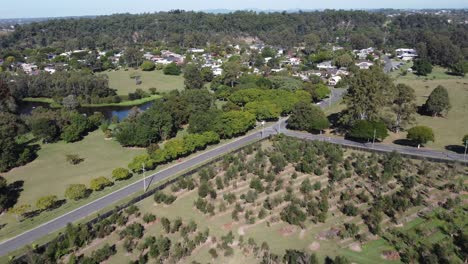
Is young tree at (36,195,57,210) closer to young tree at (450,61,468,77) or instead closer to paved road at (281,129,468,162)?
paved road at (281,129,468,162)

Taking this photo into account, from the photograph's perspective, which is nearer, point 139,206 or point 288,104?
point 139,206

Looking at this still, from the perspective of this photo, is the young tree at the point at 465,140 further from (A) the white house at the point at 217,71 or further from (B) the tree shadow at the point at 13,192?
(A) the white house at the point at 217,71

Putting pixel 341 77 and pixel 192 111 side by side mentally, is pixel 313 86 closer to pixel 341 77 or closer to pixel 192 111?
pixel 341 77

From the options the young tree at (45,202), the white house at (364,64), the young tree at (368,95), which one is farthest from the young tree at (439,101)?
the young tree at (45,202)

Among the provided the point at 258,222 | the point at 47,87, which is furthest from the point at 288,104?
the point at 47,87

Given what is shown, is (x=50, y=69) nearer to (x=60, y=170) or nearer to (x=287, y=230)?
(x=60, y=170)

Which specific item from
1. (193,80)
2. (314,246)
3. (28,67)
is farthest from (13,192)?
(28,67)

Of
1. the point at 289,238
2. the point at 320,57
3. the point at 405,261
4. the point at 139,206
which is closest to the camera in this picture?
the point at 405,261
